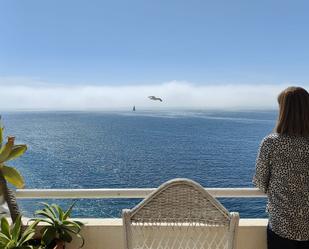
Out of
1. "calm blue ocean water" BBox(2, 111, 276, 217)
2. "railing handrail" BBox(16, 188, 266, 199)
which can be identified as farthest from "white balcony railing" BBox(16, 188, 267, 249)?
"calm blue ocean water" BBox(2, 111, 276, 217)

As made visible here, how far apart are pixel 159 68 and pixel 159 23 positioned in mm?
8930

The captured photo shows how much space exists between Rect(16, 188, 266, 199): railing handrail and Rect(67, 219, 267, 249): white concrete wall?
226mm

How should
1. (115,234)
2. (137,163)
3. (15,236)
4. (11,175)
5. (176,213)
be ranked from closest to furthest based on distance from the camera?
1. (176,213)
2. (15,236)
3. (11,175)
4. (115,234)
5. (137,163)

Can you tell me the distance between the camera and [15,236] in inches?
79.7

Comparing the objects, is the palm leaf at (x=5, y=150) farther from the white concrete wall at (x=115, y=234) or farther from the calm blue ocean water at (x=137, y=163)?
the calm blue ocean water at (x=137, y=163)

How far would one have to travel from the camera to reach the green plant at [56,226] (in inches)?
85.7

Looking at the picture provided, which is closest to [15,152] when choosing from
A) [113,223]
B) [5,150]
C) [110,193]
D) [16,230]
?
[5,150]

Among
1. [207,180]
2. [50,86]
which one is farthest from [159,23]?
[207,180]

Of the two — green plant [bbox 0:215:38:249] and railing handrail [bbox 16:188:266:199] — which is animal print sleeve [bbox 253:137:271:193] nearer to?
railing handrail [bbox 16:188:266:199]

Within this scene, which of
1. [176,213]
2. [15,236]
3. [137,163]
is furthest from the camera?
[137,163]

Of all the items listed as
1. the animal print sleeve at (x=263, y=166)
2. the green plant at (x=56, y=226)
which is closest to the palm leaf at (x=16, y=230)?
the green plant at (x=56, y=226)

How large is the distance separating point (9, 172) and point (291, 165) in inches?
60.6

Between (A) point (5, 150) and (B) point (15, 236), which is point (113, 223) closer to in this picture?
(B) point (15, 236)

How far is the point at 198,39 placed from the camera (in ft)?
211
